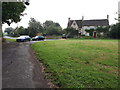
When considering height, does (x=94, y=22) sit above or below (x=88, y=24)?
above

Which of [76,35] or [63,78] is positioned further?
[76,35]

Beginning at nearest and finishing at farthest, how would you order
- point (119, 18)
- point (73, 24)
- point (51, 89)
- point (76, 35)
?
point (51, 89) < point (119, 18) < point (76, 35) < point (73, 24)

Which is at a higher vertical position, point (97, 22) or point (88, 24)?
point (97, 22)

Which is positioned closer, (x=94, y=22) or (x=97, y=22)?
(x=97, y=22)

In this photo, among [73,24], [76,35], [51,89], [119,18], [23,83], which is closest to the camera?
[51,89]

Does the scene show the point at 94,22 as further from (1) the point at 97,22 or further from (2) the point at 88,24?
(2) the point at 88,24

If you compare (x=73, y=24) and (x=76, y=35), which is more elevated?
(x=73, y=24)

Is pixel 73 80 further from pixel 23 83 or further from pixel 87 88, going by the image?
pixel 23 83

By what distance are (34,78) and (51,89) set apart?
1.25 metres

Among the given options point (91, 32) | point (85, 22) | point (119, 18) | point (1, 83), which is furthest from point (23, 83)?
point (85, 22)

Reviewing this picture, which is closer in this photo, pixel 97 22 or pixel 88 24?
pixel 97 22

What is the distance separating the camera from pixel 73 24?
186 ft

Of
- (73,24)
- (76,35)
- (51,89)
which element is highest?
(73,24)

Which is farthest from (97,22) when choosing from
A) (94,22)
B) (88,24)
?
(88,24)
